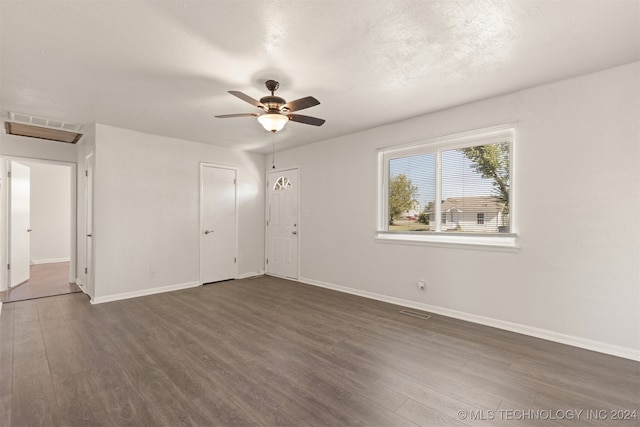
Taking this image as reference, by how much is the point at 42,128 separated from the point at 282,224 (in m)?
4.09

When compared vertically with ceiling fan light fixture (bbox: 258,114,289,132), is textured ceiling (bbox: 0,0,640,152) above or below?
above

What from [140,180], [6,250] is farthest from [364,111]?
[6,250]

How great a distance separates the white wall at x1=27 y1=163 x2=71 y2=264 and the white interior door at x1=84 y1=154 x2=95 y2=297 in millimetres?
3906

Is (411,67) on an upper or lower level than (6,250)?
upper

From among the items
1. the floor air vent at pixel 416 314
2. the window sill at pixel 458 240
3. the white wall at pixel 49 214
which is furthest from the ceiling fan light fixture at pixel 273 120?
the white wall at pixel 49 214

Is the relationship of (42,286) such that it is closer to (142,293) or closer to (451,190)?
(142,293)

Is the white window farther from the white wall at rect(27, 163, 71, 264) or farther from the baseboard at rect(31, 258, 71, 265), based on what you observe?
the baseboard at rect(31, 258, 71, 265)

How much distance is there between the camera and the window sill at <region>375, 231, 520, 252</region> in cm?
334

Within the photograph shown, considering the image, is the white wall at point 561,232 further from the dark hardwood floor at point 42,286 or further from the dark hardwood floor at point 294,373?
the dark hardwood floor at point 42,286

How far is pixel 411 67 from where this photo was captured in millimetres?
2707

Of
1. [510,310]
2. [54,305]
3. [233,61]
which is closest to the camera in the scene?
[233,61]

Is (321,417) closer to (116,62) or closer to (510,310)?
(510,310)

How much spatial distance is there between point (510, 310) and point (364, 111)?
113 inches

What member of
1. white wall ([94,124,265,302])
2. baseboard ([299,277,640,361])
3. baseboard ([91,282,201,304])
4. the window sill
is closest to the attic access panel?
white wall ([94,124,265,302])
